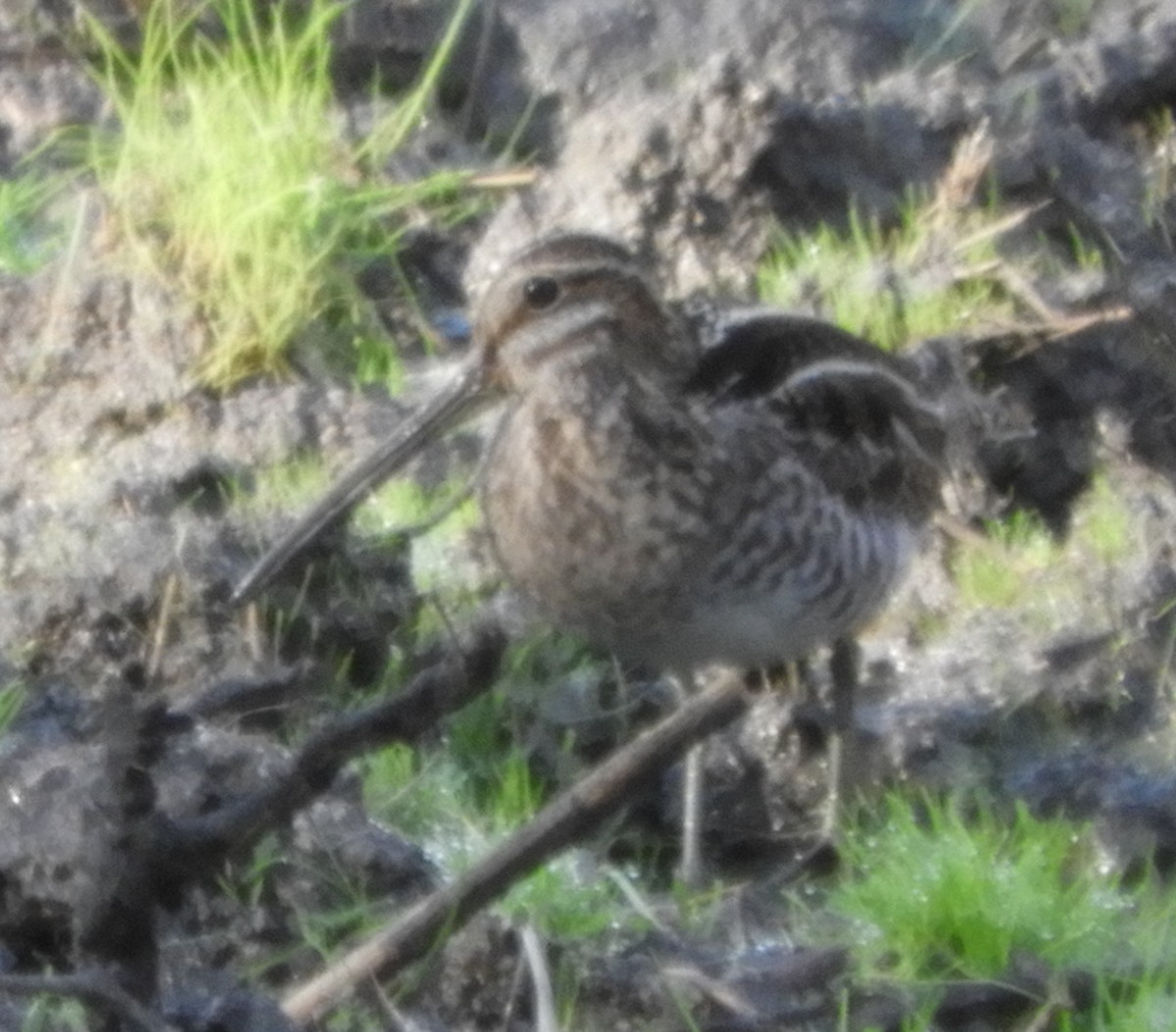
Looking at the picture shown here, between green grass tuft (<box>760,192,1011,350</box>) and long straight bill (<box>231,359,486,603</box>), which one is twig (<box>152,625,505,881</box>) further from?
green grass tuft (<box>760,192,1011,350</box>)

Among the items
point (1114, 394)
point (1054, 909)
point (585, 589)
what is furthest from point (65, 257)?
point (1054, 909)

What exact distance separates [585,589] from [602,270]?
0.52 m

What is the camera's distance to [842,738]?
14.5ft

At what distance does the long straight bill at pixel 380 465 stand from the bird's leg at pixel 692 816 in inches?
22.5

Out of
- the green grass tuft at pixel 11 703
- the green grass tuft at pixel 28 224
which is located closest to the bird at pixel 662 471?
the green grass tuft at pixel 11 703

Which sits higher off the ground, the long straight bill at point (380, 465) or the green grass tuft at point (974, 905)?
the long straight bill at point (380, 465)

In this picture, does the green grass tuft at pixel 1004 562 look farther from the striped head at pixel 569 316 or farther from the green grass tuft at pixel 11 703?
the green grass tuft at pixel 11 703

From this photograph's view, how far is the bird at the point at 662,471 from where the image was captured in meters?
4.06

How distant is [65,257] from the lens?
5188 mm

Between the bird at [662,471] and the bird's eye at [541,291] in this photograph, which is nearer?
the bird at [662,471]

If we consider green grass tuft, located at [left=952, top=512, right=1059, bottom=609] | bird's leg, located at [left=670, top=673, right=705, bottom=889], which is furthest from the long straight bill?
green grass tuft, located at [left=952, top=512, right=1059, bottom=609]

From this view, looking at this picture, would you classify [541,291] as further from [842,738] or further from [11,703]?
[11,703]

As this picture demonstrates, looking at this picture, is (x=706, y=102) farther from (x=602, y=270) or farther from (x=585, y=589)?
(x=585, y=589)

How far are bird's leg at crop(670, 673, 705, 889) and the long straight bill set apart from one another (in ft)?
1.87
